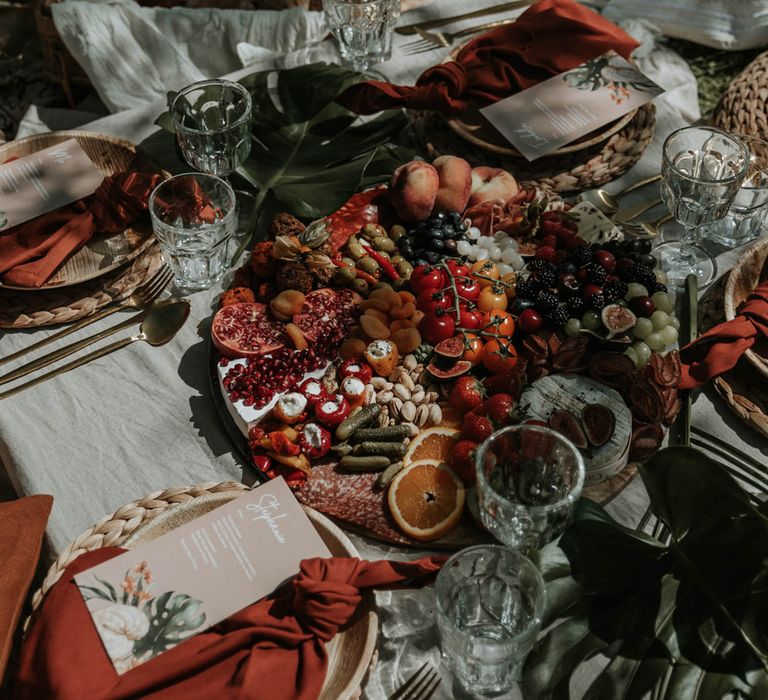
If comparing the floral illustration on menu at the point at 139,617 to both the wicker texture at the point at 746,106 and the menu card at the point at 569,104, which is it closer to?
the menu card at the point at 569,104

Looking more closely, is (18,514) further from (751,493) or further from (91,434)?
(751,493)

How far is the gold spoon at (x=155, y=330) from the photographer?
1.75m

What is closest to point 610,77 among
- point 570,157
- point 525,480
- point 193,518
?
point 570,157

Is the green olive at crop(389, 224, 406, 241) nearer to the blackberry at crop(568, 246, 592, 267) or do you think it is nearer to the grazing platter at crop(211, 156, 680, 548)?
the grazing platter at crop(211, 156, 680, 548)

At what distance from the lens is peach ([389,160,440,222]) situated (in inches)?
75.4

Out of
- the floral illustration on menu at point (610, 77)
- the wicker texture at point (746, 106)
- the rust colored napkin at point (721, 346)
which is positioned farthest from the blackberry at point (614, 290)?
the wicker texture at point (746, 106)

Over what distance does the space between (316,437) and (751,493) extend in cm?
76

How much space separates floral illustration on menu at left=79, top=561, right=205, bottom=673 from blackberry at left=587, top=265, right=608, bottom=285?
0.94 meters

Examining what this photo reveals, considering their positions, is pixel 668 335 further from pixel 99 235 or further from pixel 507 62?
pixel 99 235

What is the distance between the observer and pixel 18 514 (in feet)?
4.88

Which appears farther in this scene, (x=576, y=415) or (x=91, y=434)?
(x=91, y=434)

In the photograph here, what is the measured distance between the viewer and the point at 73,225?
191cm

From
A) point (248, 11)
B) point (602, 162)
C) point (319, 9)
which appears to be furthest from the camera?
point (319, 9)

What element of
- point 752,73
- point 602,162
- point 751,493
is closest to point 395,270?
point 602,162
